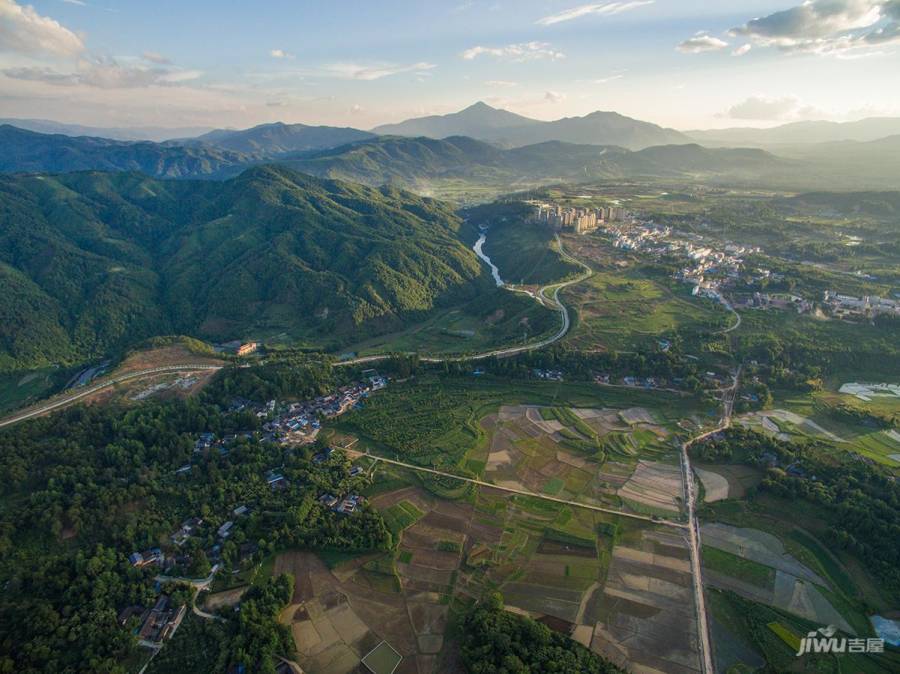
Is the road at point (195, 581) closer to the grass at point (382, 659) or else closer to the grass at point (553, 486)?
the grass at point (382, 659)

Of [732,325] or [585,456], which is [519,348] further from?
[732,325]

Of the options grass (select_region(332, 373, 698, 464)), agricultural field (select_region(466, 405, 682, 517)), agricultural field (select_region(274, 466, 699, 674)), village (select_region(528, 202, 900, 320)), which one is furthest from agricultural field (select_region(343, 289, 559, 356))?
agricultural field (select_region(274, 466, 699, 674))

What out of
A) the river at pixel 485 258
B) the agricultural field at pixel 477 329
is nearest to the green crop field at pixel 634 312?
the agricultural field at pixel 477 329

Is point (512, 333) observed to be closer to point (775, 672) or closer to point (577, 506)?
point (577, 506)

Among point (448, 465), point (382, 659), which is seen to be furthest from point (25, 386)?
point (382, 659)

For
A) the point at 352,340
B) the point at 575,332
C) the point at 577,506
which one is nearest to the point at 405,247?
the point at 352,340

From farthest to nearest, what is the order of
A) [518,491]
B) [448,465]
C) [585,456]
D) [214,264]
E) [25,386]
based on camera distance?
[214,264], [25,386], [585,456], [448,465], [518,491]

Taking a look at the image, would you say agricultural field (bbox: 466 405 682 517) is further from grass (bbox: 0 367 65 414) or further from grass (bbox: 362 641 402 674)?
grass (bbox: 0 367 65 414)
